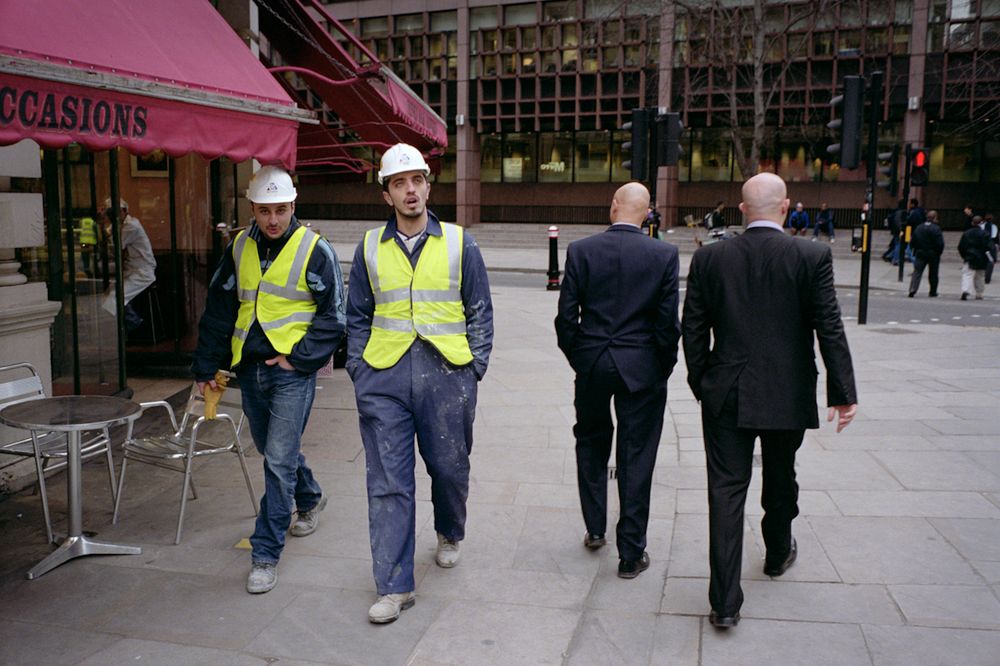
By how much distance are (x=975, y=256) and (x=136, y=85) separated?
1646cm

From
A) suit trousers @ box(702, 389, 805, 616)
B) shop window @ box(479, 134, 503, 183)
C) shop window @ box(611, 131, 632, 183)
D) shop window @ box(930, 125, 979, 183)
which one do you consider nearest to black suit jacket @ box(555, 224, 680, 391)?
suit trousers @ box(702, 389, 805, 616)

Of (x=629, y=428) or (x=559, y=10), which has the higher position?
(x=559, y=10)

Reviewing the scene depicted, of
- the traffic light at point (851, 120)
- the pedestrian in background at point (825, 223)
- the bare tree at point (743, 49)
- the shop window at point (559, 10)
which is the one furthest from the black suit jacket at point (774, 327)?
the shop window at point (559, 10)

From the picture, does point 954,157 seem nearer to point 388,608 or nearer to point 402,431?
point 402,431

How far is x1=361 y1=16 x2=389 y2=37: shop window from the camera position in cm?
3750

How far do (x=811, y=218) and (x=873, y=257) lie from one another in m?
4.52

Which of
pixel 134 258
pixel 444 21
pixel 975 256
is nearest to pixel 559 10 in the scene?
pixel 444 21

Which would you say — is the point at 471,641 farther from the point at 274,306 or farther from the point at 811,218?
the point at 811,218

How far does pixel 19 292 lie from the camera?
5.55 m

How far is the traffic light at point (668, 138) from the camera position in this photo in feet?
36.9

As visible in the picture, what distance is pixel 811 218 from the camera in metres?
32.8

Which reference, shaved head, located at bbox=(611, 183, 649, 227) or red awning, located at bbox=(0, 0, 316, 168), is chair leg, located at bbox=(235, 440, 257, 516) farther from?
shaved head, located at bbox=(611, 183, 649, 227)

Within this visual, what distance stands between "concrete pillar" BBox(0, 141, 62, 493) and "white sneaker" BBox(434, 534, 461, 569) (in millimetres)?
2698

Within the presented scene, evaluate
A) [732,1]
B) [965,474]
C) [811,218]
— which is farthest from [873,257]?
[965,474]
